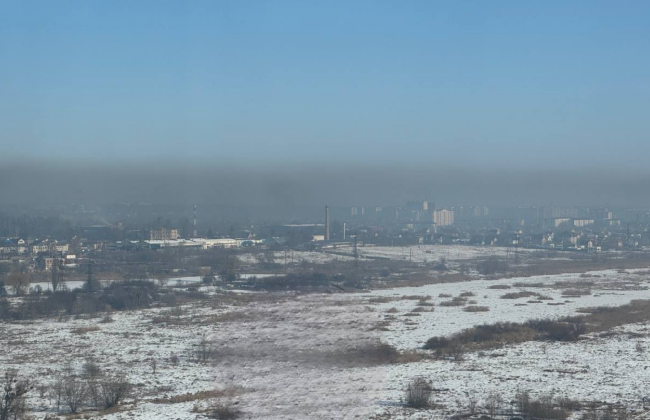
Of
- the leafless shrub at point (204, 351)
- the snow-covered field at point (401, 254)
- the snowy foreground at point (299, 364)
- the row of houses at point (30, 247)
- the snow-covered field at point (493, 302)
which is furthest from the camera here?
the row of houses at point (30, 247)

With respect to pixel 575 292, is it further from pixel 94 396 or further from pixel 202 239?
pixel 202 239

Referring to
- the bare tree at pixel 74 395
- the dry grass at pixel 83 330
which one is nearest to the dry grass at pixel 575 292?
the dry grass at pixel 83 330

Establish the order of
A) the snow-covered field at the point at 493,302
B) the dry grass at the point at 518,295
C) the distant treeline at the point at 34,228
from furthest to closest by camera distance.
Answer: the distant treeline at the point at 34,228 → the dry grass at the point at 518,295 → the snow-covered field at the point at 493,302

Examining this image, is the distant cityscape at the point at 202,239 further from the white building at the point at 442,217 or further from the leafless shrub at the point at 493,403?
the leafless shrub at the point at 493,403

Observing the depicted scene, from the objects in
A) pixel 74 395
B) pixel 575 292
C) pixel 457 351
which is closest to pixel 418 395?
pixel 457 351

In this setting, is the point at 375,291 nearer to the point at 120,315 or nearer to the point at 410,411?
the point at 120,315

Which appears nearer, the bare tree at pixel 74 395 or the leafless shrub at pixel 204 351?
the bare tree at pixel 74 395

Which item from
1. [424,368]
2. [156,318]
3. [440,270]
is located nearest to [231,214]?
[440,270]

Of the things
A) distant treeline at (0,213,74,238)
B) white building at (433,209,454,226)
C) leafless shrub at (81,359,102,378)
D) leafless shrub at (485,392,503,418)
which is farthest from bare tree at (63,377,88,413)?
white building at (433,209,454,226)
